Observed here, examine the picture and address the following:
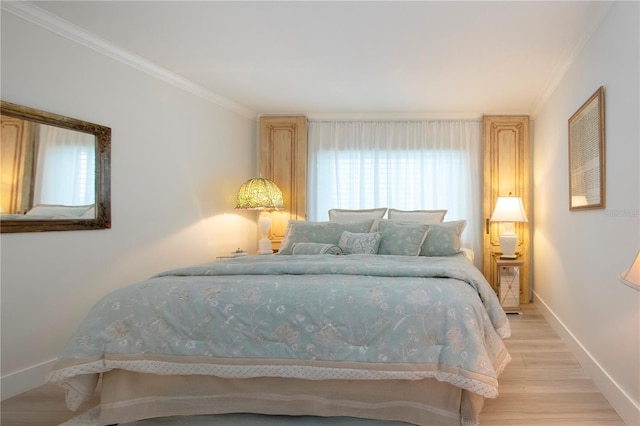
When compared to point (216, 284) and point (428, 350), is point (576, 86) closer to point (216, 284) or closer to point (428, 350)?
point (428, 350)

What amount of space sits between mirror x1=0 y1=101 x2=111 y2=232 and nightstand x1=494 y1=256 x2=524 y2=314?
3684 millimetres

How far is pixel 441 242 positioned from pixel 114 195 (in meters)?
2.73

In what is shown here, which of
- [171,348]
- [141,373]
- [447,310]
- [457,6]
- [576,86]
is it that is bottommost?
[141,373]

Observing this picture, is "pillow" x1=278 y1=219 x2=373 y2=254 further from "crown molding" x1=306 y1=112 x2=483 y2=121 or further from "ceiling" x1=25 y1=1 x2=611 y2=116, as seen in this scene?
"crown molding" x1=306 y1=112 x2=483 y2=121

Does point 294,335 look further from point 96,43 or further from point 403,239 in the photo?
point 96,43

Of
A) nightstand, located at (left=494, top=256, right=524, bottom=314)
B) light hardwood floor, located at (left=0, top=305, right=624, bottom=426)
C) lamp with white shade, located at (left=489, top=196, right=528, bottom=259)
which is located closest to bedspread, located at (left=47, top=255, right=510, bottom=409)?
light hardwood floor, located at (left=0, top=305, right=624, bottom=426)

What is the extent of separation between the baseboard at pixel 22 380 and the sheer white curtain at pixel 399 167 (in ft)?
10.0

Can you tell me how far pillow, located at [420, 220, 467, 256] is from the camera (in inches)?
137

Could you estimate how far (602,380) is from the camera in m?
2.26

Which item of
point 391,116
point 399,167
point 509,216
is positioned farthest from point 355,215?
point 509,216

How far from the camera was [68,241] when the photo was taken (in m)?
2.62

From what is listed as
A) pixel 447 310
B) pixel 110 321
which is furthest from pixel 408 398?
pixel 110 321

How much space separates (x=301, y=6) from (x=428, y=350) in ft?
6.71

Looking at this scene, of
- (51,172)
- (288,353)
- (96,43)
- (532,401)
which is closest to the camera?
(288,353)
